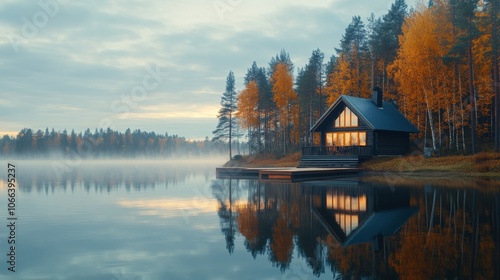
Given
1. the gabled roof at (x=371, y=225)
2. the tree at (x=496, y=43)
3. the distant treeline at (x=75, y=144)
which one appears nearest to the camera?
the gabled roof at (x=371, y=225)

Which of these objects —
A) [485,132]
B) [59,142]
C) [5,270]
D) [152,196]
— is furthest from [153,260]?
[59,142]

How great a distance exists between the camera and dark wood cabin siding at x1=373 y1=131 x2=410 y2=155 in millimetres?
42625

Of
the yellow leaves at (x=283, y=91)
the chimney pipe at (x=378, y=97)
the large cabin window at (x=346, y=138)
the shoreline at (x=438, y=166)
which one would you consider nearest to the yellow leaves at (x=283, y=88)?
the yellow leaves at (x=283, y=91)

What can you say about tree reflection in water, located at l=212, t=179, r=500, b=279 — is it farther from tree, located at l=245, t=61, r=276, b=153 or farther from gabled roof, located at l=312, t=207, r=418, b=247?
tree, located at l=245, t=61, r=276, b=153

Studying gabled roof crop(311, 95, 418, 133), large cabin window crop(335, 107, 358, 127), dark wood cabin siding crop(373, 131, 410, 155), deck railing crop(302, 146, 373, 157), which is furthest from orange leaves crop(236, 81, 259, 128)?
dark wood cabin siding crop(373, 131, 410, 155)

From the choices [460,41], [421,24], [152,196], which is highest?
[421,24]

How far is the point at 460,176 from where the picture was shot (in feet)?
107

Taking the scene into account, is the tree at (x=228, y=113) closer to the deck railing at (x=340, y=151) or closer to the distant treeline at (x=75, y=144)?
the deck railing at (x=340, y=151)

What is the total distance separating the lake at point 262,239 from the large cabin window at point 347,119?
951 inches

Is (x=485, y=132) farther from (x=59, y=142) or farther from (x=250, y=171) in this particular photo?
(x=59, y=142)

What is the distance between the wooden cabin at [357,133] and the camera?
42.0 metres

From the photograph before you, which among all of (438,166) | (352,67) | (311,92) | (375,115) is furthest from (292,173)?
(311,92)

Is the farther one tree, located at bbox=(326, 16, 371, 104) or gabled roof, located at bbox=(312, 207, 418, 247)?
tree, located at bbox=(326, 16, 371, 104)

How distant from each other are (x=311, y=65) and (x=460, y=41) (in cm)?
2822
